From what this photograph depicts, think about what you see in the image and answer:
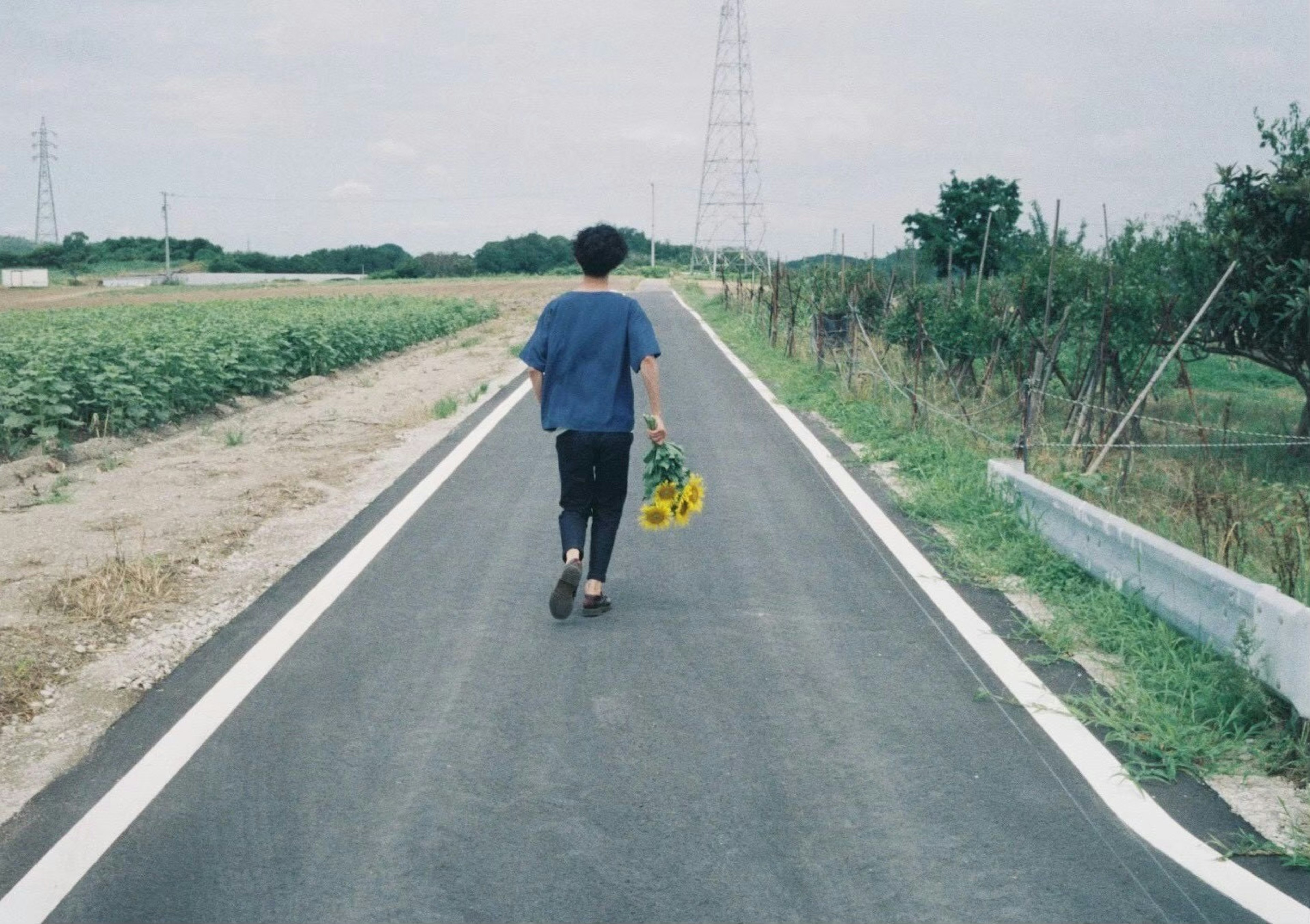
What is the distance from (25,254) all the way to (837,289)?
101775mm

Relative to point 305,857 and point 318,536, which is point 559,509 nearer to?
point 318,536

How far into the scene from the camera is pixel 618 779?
14.2ft

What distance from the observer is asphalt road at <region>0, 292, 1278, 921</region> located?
3.53 metres

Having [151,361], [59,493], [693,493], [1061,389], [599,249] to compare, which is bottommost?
[59,493]

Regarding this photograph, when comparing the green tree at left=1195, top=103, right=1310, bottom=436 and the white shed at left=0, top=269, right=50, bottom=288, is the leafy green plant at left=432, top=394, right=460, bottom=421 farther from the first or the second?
the white shed at left=0, top=269, right=50, bottom=288

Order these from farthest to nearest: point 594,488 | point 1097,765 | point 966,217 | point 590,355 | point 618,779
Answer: point 966,217 → point 594,488 → point 590,355 → point 1097,765 → point 618,779

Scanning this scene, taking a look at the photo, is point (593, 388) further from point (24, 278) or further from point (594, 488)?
point (24, 278)

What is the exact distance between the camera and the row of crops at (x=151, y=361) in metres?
12.8

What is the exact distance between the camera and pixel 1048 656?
568 centimetres

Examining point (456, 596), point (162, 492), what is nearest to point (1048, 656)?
point (456, 596)

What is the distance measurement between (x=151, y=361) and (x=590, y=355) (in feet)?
32.8

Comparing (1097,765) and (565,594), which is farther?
(565,594)

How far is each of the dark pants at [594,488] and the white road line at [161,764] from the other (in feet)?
4.41

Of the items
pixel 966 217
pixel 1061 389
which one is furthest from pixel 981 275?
pixel 966 217
